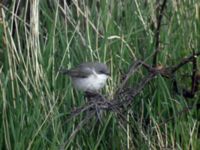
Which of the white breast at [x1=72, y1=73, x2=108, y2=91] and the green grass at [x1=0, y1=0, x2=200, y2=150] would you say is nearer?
the green grass at [x1=0, y1=0, x2=200, y2=150]

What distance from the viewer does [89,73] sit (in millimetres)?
4102

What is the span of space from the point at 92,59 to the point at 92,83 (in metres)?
0.25

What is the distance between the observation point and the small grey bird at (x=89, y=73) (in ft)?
13.0

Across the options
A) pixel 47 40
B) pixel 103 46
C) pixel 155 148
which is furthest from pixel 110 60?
pixel 155 148

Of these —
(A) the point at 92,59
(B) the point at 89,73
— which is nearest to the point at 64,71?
(B) the point at 89,73

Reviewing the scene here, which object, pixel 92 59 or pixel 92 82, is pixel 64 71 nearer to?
pixel 92 82

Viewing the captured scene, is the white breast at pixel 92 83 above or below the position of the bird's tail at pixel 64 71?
below

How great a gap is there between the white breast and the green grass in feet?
0.23

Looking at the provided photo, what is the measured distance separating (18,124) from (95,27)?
39.1 inches

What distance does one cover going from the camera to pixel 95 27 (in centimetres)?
447

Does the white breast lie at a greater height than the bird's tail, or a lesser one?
lesser

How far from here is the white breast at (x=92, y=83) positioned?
3996mm

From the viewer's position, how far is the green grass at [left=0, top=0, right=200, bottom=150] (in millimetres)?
3752

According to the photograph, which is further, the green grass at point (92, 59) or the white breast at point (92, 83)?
the white breast at point (92, 83)
